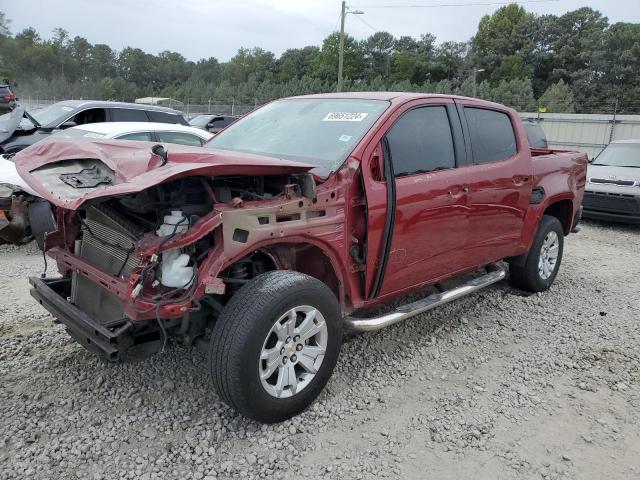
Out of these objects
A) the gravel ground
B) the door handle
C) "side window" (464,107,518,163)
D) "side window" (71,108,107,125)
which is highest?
"side window" (464,107,518,163)

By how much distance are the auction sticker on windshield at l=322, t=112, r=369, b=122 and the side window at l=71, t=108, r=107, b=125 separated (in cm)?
714

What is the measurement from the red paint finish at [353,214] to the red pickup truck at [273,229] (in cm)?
1

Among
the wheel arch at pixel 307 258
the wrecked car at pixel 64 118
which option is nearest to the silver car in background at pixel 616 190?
the wheel arch at pixel 307 258

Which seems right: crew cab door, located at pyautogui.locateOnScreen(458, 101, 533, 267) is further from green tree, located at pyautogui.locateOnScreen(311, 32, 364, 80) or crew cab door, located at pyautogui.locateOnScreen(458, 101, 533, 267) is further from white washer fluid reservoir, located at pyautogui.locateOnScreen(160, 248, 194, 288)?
green tree, located at pyautogui.locateOnScreen(311, 32, 364, 80)

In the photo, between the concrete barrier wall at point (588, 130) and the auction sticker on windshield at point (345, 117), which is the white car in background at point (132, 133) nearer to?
the auction sticker on windshield at point (345, 117)

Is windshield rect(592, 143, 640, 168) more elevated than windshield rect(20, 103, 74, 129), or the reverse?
windshield rect(20, 103, 74, 129)

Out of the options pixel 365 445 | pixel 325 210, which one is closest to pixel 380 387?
pixel 365 445

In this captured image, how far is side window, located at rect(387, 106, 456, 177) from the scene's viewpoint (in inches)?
144

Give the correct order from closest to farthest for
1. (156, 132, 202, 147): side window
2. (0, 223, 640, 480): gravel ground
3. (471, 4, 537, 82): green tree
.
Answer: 1. (0, 223, 640, 480): gravel ground
2. (156, 132, 202, 147): side window
3. (471, 4, 537, 82): green tree

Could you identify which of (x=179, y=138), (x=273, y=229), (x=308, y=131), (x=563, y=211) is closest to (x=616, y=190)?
(x=563, y=211)

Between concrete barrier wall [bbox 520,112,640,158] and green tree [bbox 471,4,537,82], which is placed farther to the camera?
green tree [bbox 471,4,537,82]

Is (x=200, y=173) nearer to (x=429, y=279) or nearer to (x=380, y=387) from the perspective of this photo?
(x=380, y=387)

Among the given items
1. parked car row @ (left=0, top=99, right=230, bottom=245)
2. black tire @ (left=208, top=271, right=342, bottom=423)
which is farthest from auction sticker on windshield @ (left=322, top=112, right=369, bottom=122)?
parked car row @ (left=0, top=99, right=230, bottom=245)

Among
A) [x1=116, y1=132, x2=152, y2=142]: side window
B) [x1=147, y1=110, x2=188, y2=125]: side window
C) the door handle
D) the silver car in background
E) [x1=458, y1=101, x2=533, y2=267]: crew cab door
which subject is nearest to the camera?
[x1=458, y1=101, x2=533, y2=267]: crew cab door
